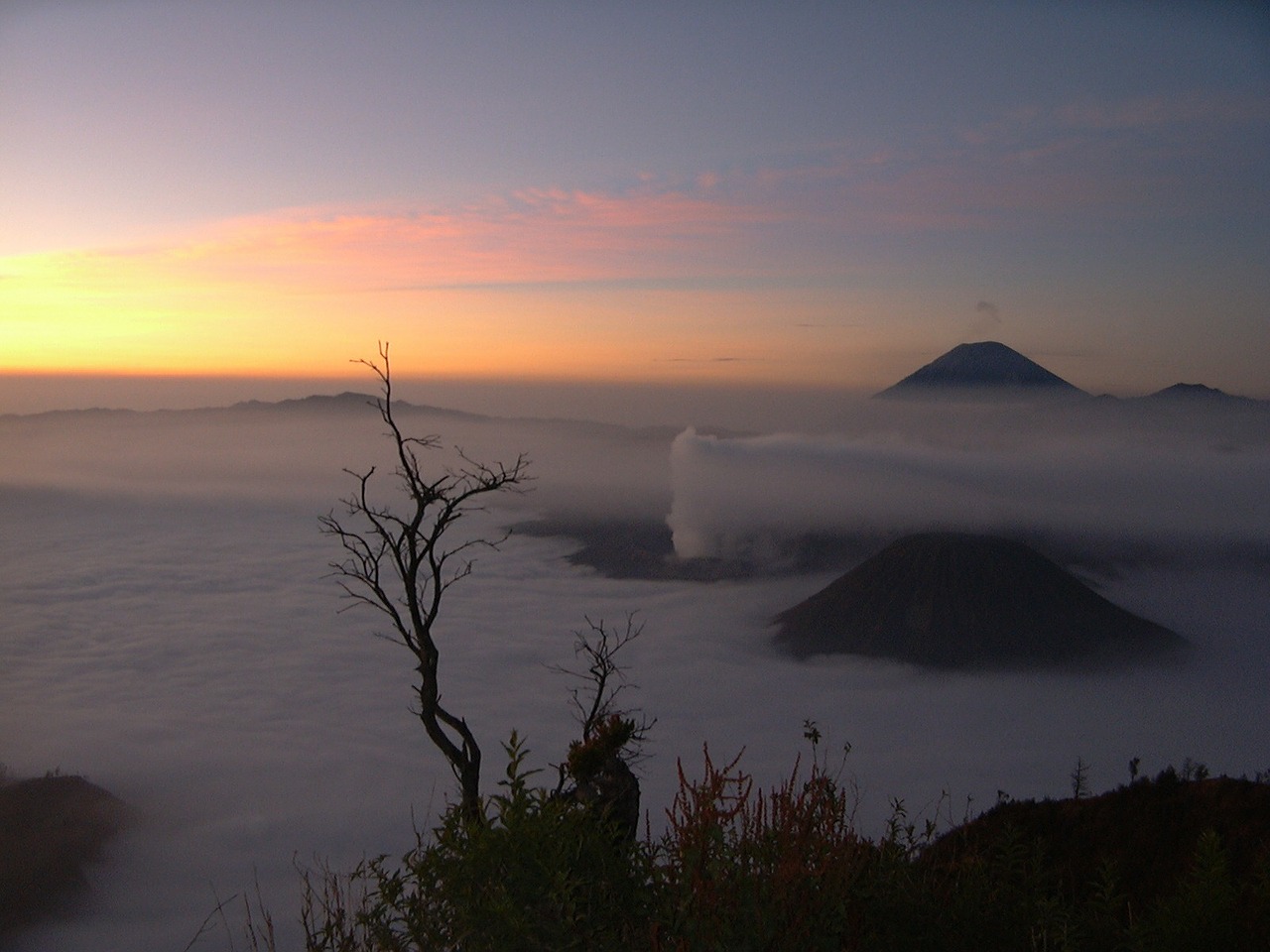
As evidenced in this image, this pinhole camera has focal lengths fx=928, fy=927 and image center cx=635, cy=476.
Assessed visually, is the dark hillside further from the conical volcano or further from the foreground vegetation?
the conical volcano

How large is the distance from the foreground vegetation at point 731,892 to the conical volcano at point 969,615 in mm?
112956

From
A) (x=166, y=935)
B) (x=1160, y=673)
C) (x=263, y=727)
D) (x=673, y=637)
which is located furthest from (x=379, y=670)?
(x=1160, y=673)

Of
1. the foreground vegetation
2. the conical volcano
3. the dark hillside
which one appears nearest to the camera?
the foreground vegetation

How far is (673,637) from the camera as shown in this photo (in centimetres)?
12962

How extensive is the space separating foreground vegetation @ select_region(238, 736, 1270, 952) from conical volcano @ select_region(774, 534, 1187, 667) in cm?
11296

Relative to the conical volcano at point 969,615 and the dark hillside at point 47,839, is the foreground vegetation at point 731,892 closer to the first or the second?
the dark hillside at point 47,839

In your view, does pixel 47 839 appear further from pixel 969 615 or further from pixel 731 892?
pixel 969 615

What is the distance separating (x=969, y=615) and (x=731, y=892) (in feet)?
391

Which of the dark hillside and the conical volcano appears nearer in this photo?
the dark hillside

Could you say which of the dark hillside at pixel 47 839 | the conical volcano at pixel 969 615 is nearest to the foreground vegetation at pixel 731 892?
the dark hillside at pixel 47 839

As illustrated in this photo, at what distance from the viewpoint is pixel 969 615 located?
11431 centimetres

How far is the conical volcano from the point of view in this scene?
110 metres

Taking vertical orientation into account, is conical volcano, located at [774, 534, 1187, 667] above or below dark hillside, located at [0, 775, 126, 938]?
above

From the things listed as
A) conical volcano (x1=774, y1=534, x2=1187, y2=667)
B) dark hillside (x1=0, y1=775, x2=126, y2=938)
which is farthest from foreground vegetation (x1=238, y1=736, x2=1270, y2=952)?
conical volcano (x1=774, y1=534, x2=1187, y2=667)
